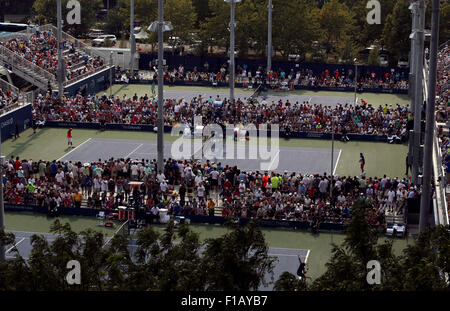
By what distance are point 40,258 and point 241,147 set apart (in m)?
32.7

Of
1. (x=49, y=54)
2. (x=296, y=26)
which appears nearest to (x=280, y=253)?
(x=49, y=54)

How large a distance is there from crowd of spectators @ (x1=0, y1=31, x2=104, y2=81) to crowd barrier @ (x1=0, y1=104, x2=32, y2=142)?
783cm

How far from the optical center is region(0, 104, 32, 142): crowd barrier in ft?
164

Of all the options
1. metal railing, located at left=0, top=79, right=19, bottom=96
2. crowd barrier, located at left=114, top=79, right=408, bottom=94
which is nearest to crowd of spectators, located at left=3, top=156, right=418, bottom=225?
metal railing, located at left=0, top=79, right=19, bottom=96

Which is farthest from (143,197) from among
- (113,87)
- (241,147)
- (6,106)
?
(113,87)

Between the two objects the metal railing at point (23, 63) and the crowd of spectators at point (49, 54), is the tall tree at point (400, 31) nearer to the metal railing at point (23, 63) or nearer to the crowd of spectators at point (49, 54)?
the crowd of spectators at point (49, 54)

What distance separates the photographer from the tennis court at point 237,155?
45812 millimetres

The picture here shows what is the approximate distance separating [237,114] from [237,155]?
7.71 metres

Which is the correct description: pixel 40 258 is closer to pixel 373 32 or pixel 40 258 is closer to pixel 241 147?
pixel 241 147

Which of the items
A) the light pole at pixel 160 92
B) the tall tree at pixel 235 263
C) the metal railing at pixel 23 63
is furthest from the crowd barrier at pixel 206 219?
the metal railing at pixel 23 63

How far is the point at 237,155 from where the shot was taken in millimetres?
47469

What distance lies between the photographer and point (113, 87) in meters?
68.3

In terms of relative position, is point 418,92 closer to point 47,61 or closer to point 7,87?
point 7,87
